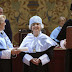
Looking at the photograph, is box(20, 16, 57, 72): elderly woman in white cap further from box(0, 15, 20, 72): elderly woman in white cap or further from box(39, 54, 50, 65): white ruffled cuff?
box(0, 15, 20, 72): elderly woman in white cap

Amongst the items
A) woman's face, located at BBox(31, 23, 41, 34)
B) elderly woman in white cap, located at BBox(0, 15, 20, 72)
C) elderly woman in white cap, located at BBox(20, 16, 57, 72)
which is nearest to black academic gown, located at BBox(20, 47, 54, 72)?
elderly woman in white cap, located at BBox(20, 16, 57, 72)

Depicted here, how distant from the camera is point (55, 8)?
8180 millimetres

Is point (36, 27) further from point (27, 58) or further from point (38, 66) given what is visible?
point (38, 66)

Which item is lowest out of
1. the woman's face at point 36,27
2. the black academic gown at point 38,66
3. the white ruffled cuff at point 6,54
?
the black academic gown at point 38,66

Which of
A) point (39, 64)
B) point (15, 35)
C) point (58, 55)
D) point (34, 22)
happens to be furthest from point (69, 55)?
point (15, 35)

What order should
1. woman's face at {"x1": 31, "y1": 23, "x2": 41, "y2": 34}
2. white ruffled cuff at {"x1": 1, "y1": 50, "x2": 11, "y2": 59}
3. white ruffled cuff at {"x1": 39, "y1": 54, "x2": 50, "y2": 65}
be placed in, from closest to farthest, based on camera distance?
1. white ruffled cuff at {"x1": 1, "y1": 50, "x2": 11, "y2": 59}
2. white ruffled cuff at {"x1": 39, "y1": 54, "x2": 50, "y2": 65}
3. woman's face at {"x1": 31, "y1": 23, "x2": 41, "y2": 34}

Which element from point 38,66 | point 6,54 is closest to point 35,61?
point 38,66

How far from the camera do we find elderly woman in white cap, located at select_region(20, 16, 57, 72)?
9.78 ft

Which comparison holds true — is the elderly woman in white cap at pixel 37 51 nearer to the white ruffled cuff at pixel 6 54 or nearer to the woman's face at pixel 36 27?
the woman's face at pixel 36 27

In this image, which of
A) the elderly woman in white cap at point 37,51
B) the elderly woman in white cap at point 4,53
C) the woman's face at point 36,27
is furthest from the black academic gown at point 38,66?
the woman's face at point 36,27

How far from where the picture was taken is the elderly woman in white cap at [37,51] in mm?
2980

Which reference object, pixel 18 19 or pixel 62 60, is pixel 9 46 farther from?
pixel 18 19

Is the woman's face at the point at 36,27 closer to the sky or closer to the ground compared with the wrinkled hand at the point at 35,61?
closer to the sky

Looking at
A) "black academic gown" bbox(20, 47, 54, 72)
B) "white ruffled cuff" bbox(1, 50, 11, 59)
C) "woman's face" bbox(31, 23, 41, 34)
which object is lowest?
"black academic gown" bbox(20, 47, 54, 72)
